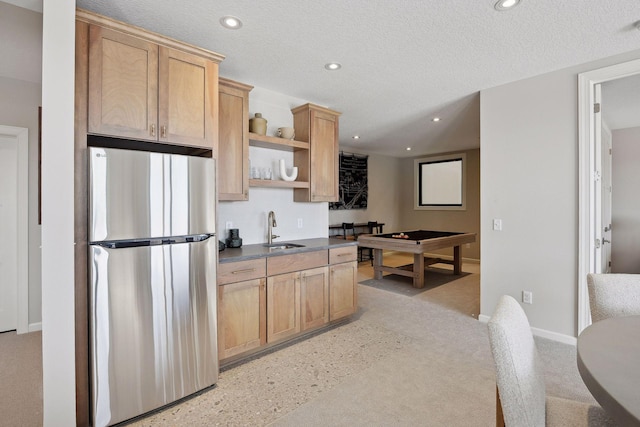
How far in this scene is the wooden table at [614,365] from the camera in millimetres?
727

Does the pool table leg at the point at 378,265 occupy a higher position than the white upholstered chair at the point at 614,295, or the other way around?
the white upholstered chair at the point at 614,295

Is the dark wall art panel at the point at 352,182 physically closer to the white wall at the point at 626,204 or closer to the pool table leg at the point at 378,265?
the pool table leg at the point at 378,265

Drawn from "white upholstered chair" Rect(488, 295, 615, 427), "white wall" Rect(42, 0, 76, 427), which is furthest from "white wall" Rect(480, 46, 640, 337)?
"white wall" Rect(42, 0, 76, 427)

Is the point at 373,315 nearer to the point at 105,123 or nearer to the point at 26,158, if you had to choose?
the point at 105,123

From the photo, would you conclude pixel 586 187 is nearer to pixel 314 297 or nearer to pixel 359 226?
pixel 314 297

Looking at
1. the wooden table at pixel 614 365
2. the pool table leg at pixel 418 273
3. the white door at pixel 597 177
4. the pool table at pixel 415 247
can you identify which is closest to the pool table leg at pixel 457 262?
the pool table at pixel 415 247

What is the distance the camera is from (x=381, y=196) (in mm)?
8211

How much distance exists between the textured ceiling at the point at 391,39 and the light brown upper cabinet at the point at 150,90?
0.94ft

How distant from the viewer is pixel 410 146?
6977 millimetres

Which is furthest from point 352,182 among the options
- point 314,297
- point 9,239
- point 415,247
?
point 9,239

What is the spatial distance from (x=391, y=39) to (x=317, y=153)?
1428 mm

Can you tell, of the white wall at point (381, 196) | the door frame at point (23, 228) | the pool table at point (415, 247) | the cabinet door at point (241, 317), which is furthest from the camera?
the white wall at point (381, 196)

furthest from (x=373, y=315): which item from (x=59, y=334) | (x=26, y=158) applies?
(x=26, y=158)

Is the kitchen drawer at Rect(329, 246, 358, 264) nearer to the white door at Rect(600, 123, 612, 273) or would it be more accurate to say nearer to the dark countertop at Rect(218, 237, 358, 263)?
the dark countertop at Rect(218, 237, 358, 263)
